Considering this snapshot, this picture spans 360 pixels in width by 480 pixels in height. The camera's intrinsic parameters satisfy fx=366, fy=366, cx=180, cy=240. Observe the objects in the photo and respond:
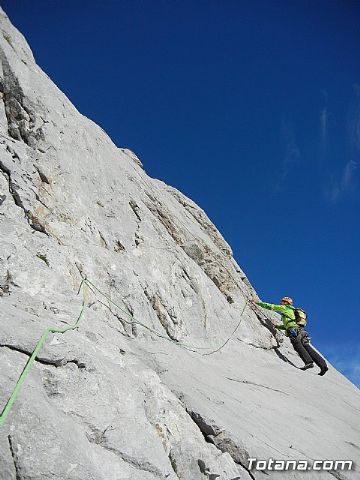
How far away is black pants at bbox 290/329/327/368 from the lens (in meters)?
12.7

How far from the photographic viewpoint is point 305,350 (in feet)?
42.2

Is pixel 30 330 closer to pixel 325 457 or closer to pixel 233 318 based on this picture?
pixel 325 457

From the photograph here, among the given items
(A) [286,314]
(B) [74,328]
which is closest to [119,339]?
(B) [74,328]

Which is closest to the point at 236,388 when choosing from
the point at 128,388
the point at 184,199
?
the point at 128,388

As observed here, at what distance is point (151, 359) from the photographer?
698 cm

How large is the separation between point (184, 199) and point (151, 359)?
1367 centimetres

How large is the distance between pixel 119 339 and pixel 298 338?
322 inches

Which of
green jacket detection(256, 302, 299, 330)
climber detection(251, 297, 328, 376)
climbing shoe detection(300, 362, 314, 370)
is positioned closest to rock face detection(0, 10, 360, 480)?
climbing shoe detection(300, 362, 314, 370)

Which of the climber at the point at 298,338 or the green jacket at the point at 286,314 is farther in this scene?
the green jacket at the point at 286,314

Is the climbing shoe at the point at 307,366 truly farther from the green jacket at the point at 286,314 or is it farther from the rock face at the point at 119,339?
the green jacket at the point at 286,314

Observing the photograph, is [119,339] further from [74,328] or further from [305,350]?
[305,350]

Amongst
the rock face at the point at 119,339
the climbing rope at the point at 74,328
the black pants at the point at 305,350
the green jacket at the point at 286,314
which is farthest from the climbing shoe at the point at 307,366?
the climbing rope at the point at 74,328

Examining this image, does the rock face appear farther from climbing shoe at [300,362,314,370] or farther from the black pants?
the black pants

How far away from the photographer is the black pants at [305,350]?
12707 millimetres
